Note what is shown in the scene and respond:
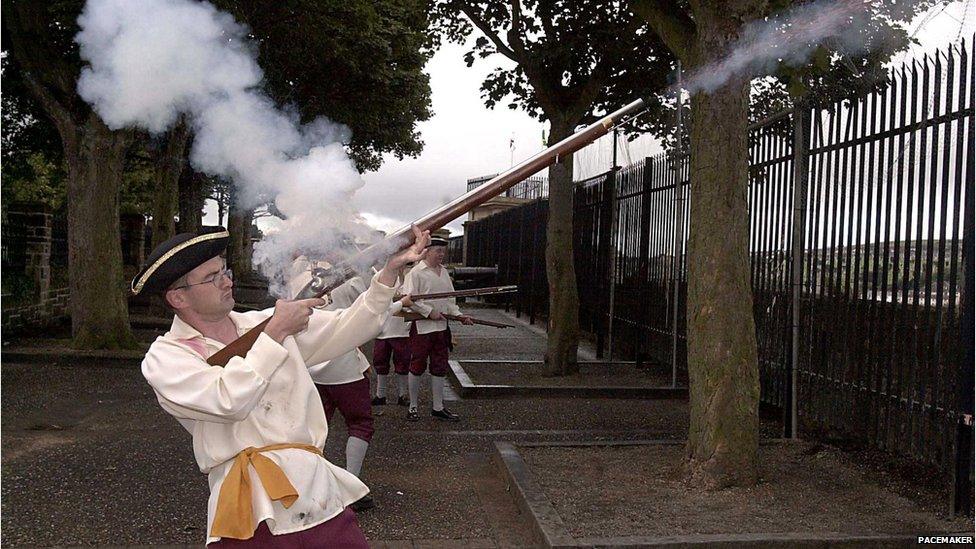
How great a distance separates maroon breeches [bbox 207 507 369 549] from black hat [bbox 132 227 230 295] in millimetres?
943

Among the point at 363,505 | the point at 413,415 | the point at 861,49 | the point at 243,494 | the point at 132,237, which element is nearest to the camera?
the point at 243,494

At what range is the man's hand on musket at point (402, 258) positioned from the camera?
3.72 metres

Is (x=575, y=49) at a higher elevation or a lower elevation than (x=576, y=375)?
higher

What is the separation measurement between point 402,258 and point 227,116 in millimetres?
1510

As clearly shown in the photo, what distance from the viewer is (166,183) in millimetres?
20047

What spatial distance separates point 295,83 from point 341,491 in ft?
57.5

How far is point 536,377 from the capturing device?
11.5m

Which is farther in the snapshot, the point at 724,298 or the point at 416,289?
the point at 416,289

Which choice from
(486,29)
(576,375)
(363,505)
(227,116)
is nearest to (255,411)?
(227,116)

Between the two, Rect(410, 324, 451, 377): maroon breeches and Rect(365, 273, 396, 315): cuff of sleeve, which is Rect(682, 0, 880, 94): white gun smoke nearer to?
Rect(365, 273, 396, 315): cuff of sleeve

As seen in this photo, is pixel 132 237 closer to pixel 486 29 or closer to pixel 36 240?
pixel 36 240

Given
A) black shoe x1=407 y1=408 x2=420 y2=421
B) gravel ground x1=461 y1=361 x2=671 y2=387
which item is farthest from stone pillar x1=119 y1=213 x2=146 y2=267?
black shoe x1=407 y1=408 x2=420 y2=421

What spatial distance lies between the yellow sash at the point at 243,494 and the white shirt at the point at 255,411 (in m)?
0.03

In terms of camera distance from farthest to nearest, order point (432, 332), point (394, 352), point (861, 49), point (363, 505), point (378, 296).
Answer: point (394, 352)
point (432, 332)
point (861, 49)
point (363, 505)
point (378, 296)
